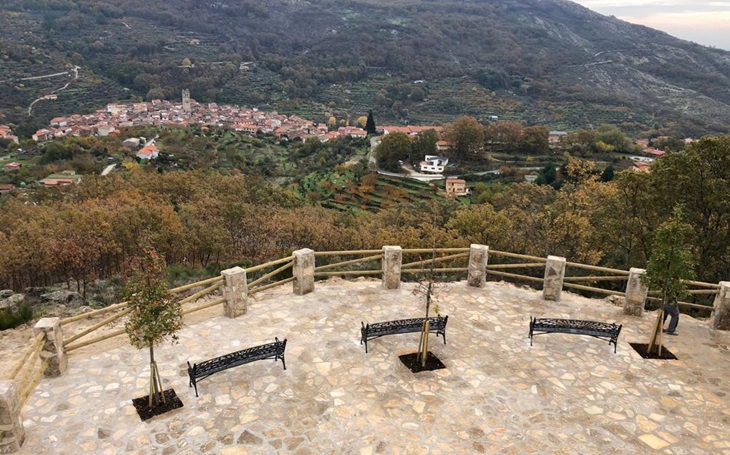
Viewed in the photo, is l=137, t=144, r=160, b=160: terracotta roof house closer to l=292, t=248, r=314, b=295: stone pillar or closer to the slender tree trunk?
l=292, t=248, r=314, b=295: stone pillar

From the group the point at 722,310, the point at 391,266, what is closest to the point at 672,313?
the point at 722,310

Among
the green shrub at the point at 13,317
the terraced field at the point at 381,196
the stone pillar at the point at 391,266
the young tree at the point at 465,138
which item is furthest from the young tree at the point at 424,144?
the green shrub at the point at 13,317

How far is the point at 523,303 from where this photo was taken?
11320mm

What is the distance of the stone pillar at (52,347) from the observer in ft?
25.6

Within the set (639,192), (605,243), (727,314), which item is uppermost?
(639,192)

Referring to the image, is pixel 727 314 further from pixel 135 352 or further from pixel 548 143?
pixel 548 143

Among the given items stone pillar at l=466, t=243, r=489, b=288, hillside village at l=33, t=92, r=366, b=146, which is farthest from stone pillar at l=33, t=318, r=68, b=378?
hillside village at l=33, t=92, r=366, b=146

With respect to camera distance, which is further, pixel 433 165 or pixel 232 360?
pixel 433 165

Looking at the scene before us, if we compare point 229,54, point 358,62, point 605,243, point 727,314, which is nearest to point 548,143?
point 605,243

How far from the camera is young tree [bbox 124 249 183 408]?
23.6 ft

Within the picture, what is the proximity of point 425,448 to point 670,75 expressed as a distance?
608 ft

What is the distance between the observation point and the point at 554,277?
1123cm

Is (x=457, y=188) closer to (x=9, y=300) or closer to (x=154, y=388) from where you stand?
(x=9, y=300)

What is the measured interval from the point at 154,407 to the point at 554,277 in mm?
8967
